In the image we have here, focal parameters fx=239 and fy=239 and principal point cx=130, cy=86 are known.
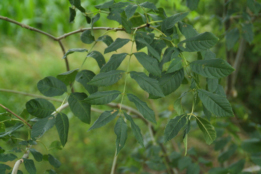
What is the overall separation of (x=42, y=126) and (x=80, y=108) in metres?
0.07

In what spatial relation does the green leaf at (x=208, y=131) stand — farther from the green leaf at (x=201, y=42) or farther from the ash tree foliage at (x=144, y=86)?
the green leaf at (x=201, y=42)

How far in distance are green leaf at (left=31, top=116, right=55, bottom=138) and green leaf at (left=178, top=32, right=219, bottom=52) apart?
10.2 inches

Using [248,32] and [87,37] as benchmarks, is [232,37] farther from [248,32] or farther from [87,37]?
[87,37]

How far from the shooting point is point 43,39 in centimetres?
368

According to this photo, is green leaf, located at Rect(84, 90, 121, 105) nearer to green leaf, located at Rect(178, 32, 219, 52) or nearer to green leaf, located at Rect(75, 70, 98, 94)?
green leaf, located at Rect(75, 70, 98, 94)

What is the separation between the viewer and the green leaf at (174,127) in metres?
0.38

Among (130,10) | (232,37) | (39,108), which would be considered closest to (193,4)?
(130,10)

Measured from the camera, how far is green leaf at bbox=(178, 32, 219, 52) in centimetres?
38

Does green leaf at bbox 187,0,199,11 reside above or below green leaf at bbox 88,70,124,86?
above

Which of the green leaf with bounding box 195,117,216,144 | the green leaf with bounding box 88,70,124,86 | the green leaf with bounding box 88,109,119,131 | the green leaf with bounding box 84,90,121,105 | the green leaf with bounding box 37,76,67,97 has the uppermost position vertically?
the green leaf with bounding box 88,70,124,86

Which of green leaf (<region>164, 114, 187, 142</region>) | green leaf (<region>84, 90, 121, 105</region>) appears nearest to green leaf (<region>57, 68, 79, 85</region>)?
green leaf (<region>84, 90, 121, 105</region>)

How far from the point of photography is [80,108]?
0.42m

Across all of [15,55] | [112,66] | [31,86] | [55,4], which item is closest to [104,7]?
[112,66]

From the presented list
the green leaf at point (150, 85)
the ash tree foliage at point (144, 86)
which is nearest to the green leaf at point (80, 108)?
the ash tree foliage at point (144, 86)
